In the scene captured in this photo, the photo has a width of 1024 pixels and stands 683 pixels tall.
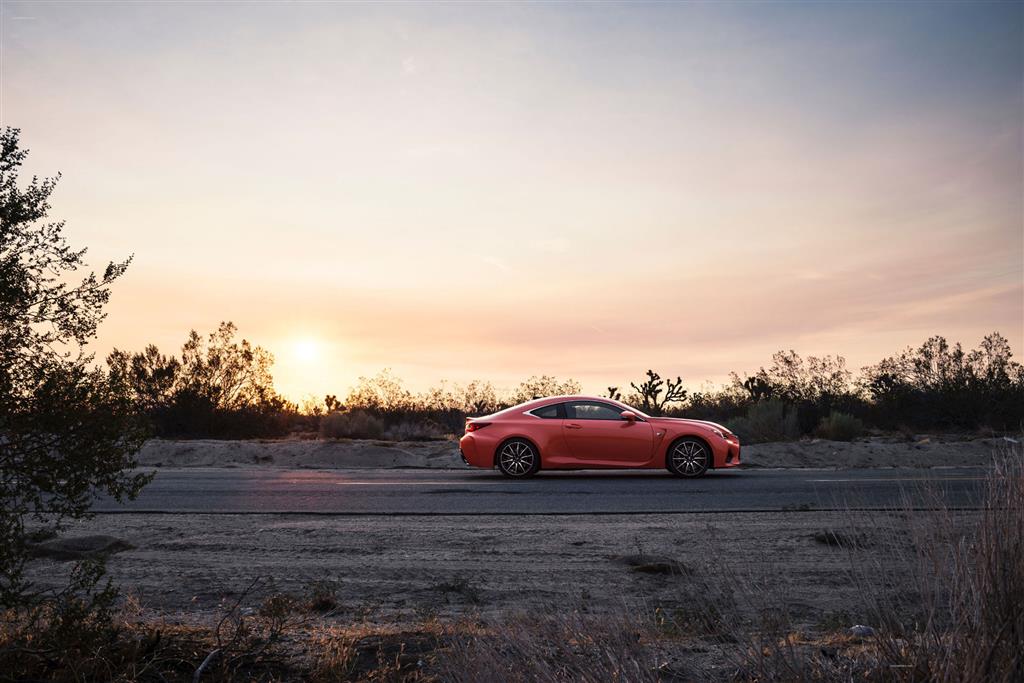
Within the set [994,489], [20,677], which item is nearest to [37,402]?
[20,677]

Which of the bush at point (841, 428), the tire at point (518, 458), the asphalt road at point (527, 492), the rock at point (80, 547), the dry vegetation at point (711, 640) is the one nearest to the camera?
the dry vegetation at point (711, 640)

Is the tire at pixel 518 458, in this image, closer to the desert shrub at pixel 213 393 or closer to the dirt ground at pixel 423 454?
the dirt ground at pixel 423 454

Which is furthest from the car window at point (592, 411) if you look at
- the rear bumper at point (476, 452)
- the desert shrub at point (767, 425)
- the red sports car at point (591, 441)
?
the desert shrub at point (767, 425)

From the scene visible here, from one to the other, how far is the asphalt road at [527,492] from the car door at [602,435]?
1.52ft

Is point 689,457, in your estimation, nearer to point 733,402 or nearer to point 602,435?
point 602,435

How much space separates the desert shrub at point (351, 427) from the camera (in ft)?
102

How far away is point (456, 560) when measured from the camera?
31.6ft

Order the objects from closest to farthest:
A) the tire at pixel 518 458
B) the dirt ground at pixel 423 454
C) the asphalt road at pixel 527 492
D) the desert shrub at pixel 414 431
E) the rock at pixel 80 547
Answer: the rock at pixel 80 547 < the asphalt road at pixel 527 492 < the tire at pixel 518 458 < the dirt ground at pixel 423 454 < the desert shrub at pixel 414 431

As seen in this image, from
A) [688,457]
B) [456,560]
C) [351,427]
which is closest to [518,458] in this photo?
[688,457]

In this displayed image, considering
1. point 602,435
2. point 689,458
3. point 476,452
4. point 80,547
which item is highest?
point 602,435

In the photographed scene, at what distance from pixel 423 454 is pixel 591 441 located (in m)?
7.28

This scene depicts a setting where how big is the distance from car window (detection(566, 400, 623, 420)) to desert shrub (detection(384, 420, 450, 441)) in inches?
464

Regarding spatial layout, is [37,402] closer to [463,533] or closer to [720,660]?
[720,660]

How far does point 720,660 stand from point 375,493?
35.1 ft
